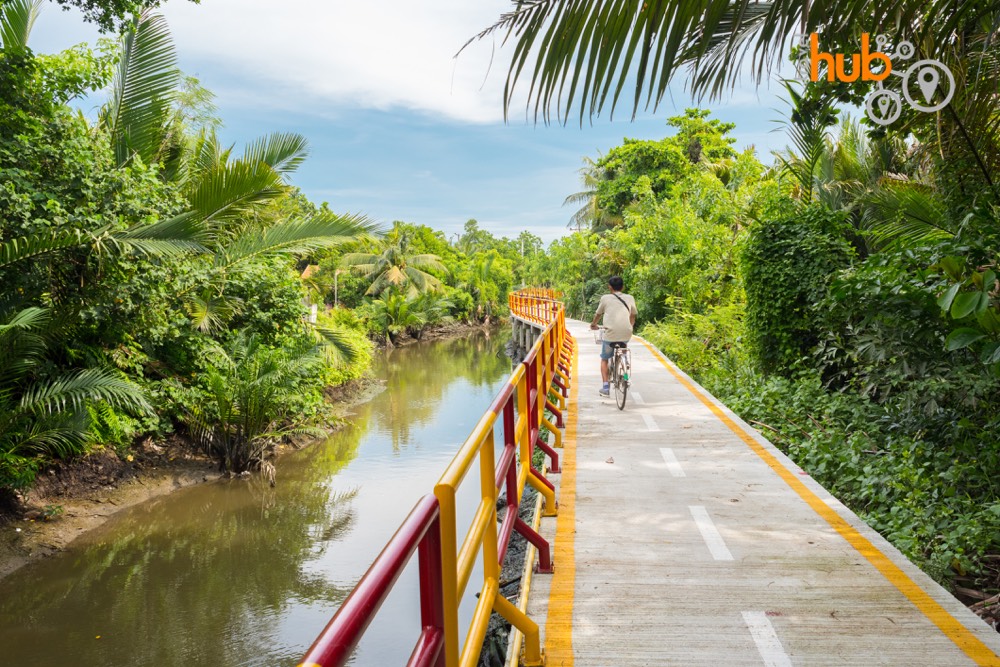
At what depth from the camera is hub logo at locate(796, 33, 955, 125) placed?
399cm

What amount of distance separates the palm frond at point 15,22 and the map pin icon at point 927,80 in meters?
9.73

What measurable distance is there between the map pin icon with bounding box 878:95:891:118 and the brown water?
231 inches

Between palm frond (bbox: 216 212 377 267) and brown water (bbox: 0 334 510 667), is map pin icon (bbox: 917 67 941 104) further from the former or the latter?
palm frond (bbox: 216 212 377 267)

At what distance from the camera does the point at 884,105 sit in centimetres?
563

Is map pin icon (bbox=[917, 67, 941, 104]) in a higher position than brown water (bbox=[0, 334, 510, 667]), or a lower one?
higher

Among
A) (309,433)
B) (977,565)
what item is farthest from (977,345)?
(309,433)

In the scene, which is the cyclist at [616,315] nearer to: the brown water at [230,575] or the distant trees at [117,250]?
the brown water at [230,575]

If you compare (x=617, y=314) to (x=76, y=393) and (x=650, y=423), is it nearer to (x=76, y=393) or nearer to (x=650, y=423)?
(x=650, y=423)

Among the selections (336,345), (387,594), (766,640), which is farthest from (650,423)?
(336,345)

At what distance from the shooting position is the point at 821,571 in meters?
4.66

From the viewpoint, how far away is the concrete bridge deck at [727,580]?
12.2 ft

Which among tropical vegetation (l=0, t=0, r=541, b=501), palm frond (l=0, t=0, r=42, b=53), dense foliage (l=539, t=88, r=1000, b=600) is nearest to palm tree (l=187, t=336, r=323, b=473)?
tropical vegetation (l=0, t=0, r=541, b=501)

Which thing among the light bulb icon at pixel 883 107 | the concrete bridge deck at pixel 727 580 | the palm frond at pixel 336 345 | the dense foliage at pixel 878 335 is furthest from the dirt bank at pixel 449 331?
the light bulb icon at pixel 883 107

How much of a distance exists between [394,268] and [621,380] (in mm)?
34408
